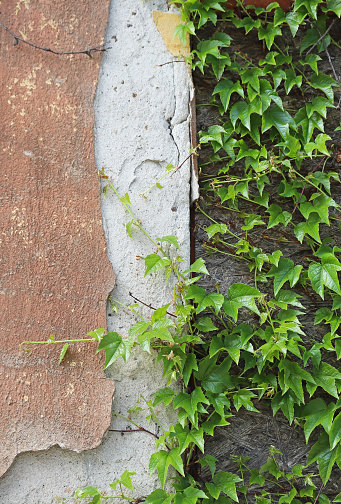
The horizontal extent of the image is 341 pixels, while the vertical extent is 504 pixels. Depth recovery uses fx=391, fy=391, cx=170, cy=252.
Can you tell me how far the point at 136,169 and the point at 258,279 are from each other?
63 cm

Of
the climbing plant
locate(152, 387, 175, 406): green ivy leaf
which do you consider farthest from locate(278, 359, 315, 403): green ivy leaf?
locate(152, 387, 175, 406): green ivy leaf

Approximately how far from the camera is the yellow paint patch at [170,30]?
153 cm

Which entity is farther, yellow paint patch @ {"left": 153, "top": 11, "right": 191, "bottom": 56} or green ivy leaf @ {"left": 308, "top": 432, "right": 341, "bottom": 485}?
yellow paint patch @ {"left": 153, "top": 11, "right": 191, "bottom": 56}

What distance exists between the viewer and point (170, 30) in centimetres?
154

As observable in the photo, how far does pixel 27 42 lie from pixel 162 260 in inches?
35.8

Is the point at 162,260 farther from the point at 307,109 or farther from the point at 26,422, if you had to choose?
the point at 307,109

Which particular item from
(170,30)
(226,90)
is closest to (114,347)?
(226,90)

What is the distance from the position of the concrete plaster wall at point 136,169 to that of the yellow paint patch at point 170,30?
0.02 m

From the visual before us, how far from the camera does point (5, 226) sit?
1.33m

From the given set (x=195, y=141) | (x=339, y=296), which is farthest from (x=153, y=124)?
(x=339, y=296)

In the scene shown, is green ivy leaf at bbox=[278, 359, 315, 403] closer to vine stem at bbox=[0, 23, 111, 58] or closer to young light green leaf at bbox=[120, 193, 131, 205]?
young light green leaf at bbox=[120, 193, 131, 205]

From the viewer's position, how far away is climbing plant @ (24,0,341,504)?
1.34 m

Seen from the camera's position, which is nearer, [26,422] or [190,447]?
[26,422]

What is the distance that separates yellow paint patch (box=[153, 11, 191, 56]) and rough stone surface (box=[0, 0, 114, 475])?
0.75 feet
